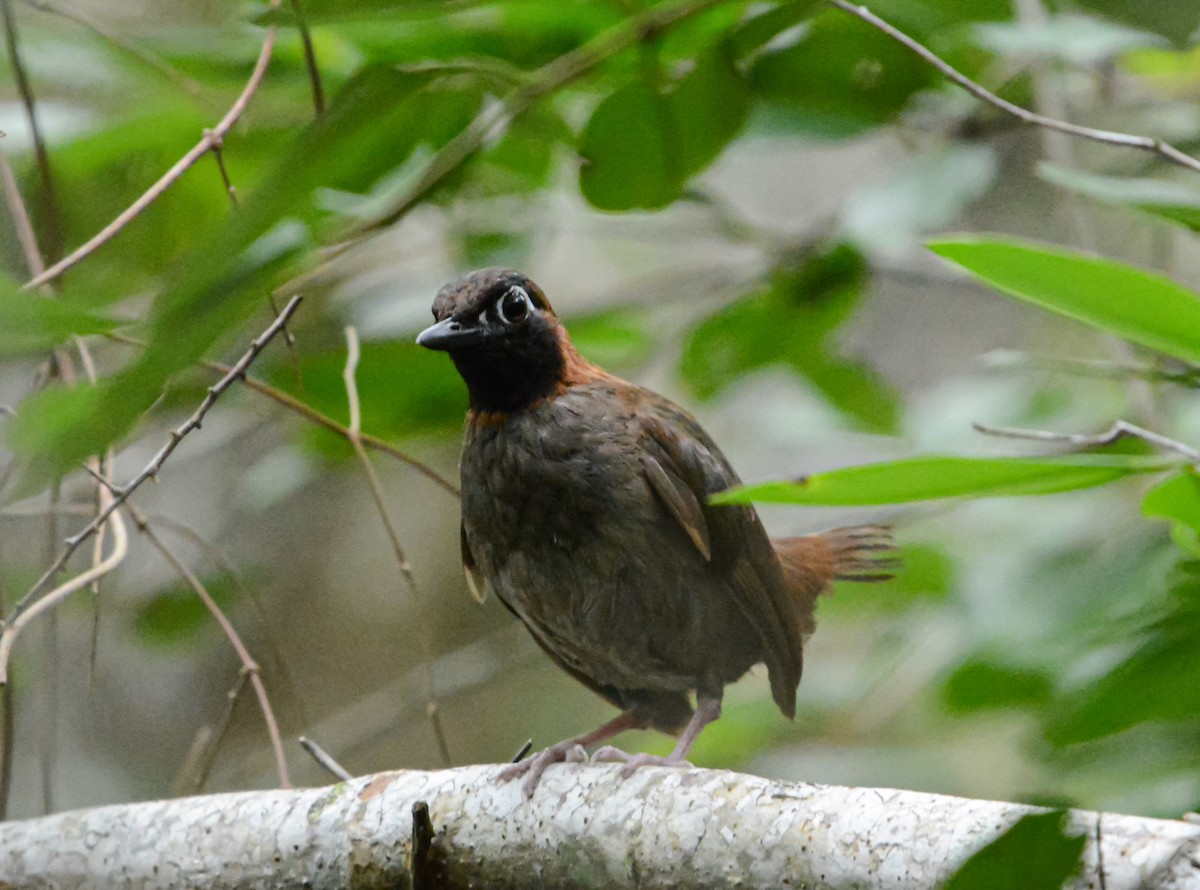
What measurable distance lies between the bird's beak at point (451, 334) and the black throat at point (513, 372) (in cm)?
11

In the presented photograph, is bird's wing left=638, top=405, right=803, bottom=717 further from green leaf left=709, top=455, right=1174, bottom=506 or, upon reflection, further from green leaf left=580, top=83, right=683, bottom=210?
green leaf left=709, top=455, right=1174, bottom=506

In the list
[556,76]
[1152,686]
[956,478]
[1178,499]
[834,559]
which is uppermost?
[556,76]

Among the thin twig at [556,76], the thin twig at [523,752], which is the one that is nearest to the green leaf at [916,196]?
the thin twig at [556,76]

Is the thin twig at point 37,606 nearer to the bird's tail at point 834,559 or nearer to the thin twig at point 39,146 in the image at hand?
the thin twig at point 39,146

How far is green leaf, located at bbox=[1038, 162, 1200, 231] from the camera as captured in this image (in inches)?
56.0

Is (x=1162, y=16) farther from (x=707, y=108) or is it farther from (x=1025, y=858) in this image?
(x=707, y=108)

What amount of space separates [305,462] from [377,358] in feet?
2.79

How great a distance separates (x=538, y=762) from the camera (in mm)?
2342

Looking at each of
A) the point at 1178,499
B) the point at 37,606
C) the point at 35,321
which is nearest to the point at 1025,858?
the point at 1178,499

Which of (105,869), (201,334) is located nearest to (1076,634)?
(201,334)

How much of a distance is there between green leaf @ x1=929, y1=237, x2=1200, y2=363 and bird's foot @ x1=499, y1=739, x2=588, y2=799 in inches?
57.7

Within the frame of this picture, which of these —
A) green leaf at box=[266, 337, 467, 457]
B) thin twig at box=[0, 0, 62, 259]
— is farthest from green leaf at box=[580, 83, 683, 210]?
thin twig at box=[0, 0, 62, 259]

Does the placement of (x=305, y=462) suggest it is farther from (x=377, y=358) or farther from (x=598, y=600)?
(x=598, y=600)

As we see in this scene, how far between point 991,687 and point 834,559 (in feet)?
3.76
